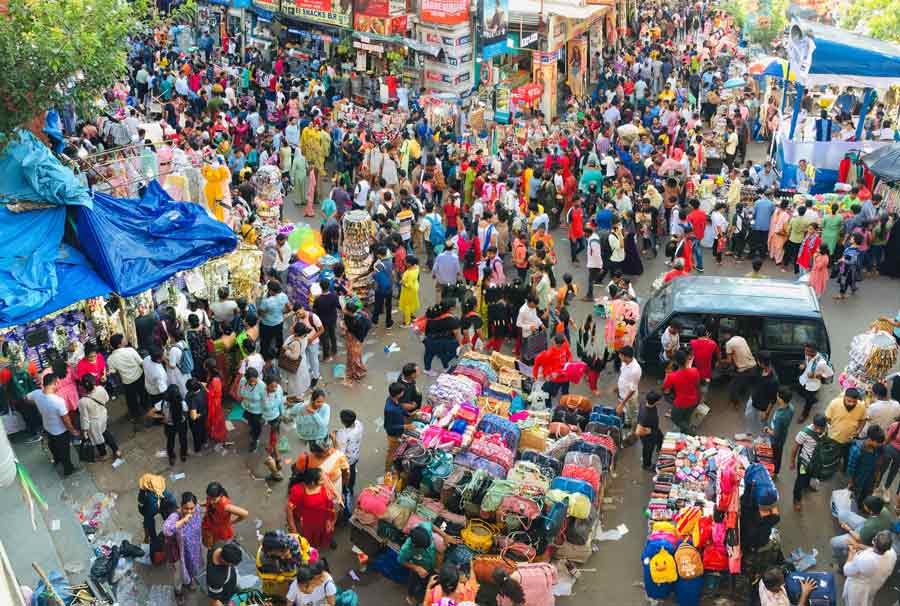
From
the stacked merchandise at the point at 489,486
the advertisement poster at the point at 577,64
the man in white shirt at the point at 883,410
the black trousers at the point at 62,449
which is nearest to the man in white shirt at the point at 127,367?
the black trousers at the point at 62,449

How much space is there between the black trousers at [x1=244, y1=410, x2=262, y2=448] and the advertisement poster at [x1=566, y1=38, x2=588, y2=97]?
17049mm

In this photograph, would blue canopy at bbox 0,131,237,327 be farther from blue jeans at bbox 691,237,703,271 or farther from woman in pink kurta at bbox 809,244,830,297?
woman in pink kurta at bbox 809,244,830,297

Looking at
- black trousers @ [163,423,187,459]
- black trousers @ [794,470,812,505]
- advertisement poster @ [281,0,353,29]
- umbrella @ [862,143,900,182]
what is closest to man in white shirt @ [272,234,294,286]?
black trousers @ [163,423,187,459]

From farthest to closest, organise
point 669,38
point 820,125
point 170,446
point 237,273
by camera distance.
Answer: point 669,38 → point 820,125 → point 237,273 → point 170,446

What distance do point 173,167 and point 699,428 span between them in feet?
32.6

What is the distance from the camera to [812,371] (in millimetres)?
10648

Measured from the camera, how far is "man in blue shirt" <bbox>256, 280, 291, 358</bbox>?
11.8 m

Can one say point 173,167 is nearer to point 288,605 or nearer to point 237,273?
point 237,273

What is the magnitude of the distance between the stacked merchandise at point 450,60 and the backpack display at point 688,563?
16.1m

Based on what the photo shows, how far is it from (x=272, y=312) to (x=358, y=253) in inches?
84.6

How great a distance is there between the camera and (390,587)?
8758mm

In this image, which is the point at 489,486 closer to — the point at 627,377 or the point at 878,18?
the point at 627,377

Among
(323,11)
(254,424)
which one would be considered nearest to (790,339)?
(254,424)

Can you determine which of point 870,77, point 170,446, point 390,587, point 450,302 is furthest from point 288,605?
point 870,77
